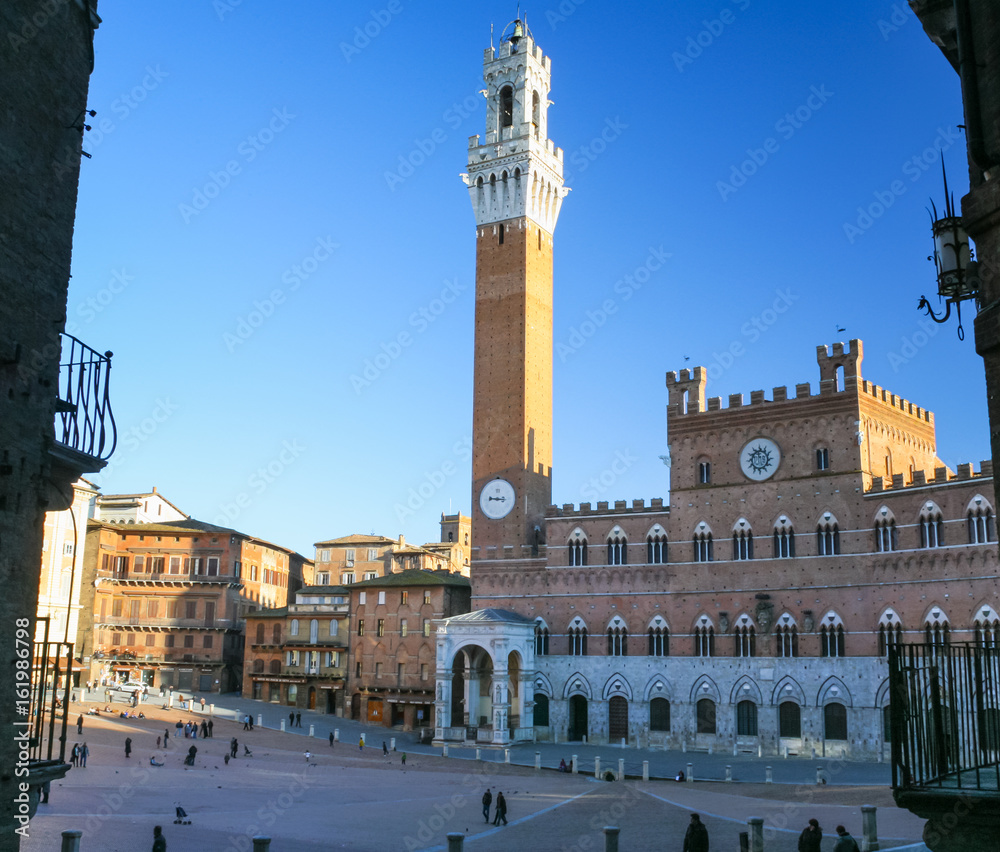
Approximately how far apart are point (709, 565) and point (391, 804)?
23301 millimetres

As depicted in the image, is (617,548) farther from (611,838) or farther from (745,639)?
(611,838)

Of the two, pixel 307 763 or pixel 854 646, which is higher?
pixel 854 646

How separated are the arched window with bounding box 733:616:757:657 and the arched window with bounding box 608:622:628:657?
5.82 metres

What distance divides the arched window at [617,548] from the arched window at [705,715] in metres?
8.01

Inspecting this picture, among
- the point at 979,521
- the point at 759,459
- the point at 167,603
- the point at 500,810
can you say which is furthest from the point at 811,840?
the point at 167,603

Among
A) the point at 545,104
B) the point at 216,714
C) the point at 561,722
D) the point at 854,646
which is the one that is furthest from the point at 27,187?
the point at 545,104

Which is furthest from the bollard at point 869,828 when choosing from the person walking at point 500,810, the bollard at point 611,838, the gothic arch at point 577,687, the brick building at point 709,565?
the gothic arch at point 577,687

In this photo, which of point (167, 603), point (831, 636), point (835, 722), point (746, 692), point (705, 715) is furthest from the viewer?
point (167, 603)

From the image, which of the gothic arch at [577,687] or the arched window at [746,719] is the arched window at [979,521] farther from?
the gothic arch at [577,687]

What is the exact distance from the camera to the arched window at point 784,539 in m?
47.5

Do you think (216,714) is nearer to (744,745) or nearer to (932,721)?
(744,745)

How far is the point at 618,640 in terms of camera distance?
51688 mm

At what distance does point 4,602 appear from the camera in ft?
26.4

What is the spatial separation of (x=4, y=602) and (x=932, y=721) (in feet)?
25.1
